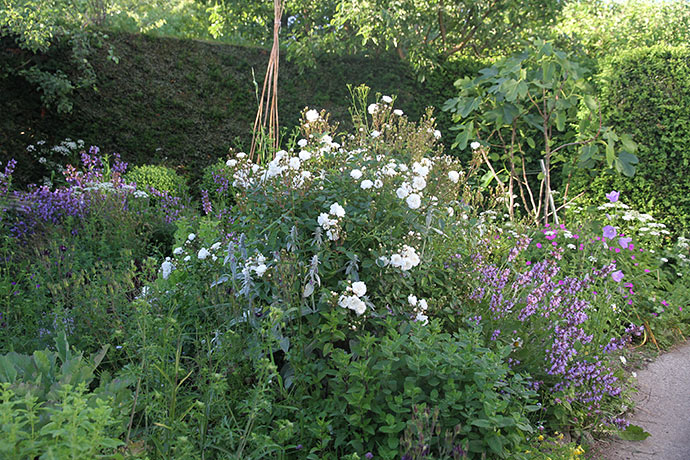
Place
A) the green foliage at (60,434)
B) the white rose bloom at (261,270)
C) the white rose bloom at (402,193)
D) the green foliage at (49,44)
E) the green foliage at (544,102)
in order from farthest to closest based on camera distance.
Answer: the green foliage at (49,44) → the green foliage at (544,102) → the white rose bloom at (402,193) → the white rose bloom at (261,270) → the green foliage at (60,434)

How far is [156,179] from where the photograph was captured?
530 centimetres

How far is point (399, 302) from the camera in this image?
2369 mm

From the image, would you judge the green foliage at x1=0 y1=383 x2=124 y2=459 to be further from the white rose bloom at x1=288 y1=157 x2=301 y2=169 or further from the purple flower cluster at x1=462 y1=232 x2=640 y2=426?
the purple flower cluster at x1=462 y1=232 x2=640 y2=426

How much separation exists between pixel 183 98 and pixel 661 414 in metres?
5.75

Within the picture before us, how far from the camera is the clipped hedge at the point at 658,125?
5199 millimetres

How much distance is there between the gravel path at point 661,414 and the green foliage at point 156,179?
427cm

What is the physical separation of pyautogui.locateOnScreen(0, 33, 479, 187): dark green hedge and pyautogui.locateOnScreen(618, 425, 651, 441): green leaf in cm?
452

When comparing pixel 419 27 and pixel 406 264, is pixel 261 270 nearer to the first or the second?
pixel 406 264

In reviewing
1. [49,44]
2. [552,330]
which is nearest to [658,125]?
[552,330]

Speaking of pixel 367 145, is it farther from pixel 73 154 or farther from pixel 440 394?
pixel 73 154

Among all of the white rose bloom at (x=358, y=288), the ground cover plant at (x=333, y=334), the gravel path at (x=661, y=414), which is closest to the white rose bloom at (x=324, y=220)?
the ground cover plant at (x=333, y=334)

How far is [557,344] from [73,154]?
5.39m

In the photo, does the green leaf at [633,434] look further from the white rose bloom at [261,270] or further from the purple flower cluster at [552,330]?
the white rose bloom at [261,270]

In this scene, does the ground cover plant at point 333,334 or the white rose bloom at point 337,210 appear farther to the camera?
the white rose bloom at point 337,210
